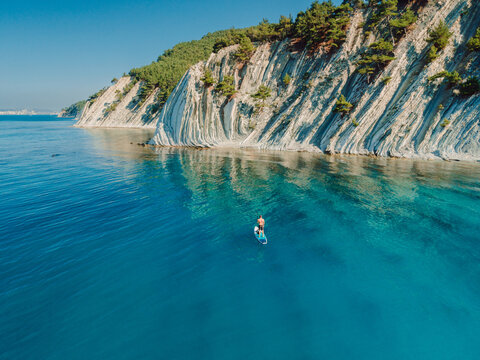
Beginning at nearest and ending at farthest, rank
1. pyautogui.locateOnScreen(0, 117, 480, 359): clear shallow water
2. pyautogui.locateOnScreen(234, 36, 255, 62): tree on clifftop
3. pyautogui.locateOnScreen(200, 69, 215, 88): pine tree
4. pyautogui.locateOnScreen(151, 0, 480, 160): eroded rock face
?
pyautogui.locateOnScreen(0, 117, 480, 359): clear shallow water, pyautogui.locateOnScreen(151, 0, 480, 160): eroded rock face, pyautogui.locateOnScreen(200, 69, 215, 88): pine tree, pyautogui.locateOnScreen(234, 36, 255, 62): tree on clifftop

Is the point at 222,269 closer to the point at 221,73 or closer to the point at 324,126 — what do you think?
the point at 324,126

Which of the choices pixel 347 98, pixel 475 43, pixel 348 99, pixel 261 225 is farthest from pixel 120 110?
pixel 475 43

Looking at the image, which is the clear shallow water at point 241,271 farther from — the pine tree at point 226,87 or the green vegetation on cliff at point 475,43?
the pine tree at point 226,87

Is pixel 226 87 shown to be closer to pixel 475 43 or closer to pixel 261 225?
pixel 475 43

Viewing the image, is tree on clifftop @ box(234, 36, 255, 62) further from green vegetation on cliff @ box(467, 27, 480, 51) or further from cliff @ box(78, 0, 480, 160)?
green vegetation on cliff @ box(467, 27, 480, 51)

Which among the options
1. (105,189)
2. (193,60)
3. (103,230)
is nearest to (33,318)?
(103,230)

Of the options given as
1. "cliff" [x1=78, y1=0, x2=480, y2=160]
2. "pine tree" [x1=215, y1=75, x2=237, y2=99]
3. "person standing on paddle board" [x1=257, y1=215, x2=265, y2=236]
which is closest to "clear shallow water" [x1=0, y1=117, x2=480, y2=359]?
"person standing on paddle board" [x1=257, y1=215, x2=265, y2=236]
